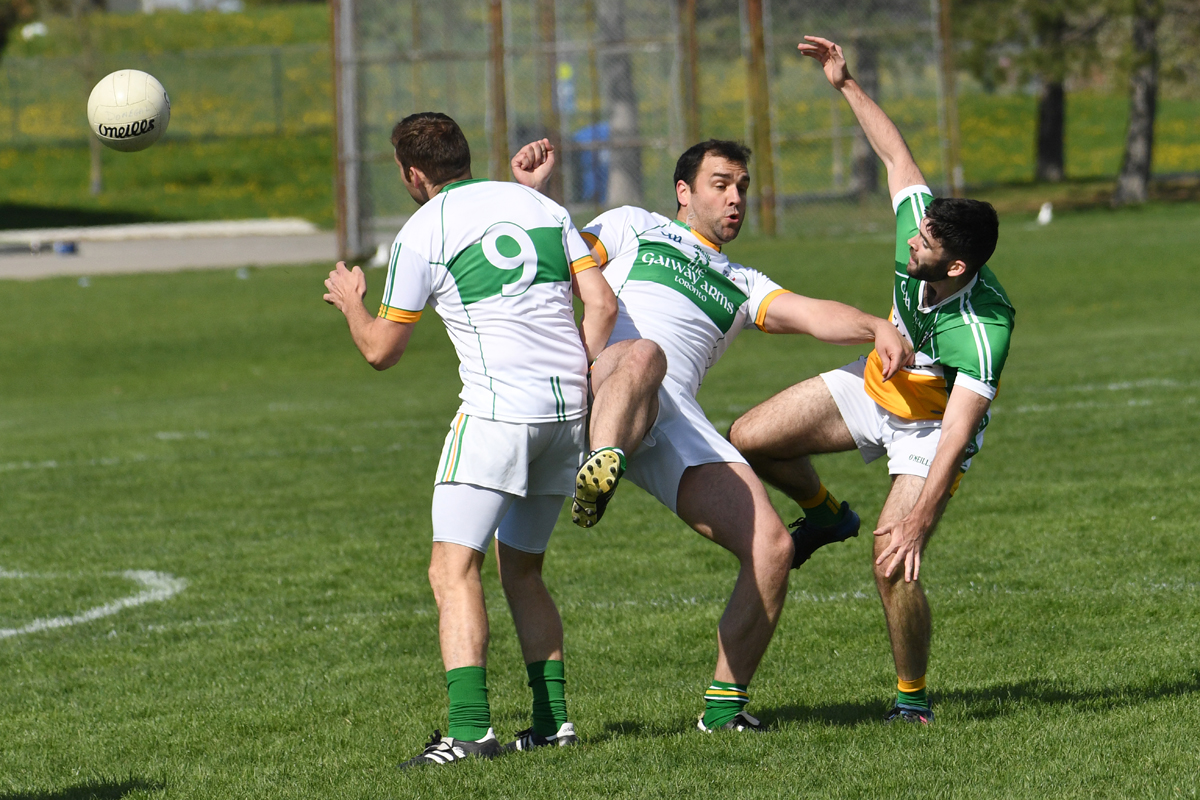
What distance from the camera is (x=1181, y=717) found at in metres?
5.19

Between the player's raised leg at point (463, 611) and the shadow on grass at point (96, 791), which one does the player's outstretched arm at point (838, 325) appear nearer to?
the player's raised leg at point (463, 611)

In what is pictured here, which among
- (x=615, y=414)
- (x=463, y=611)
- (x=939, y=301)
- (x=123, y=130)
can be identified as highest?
(x=123, y=130)

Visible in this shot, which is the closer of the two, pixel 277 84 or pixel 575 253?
pixel 575 253

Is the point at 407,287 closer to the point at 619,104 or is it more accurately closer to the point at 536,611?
the point at 536,611

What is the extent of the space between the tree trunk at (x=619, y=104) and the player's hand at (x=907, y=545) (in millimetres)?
20473

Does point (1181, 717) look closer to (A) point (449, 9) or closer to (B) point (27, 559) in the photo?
(B) point (27, 559)

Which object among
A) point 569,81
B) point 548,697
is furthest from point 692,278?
point 569,81

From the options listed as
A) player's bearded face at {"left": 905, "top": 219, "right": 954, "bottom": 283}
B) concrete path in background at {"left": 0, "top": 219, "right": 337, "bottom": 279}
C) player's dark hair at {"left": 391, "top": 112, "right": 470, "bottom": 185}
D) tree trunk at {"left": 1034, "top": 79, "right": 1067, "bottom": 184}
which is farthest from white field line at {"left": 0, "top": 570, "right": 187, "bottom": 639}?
tree trunk at {"left": 1034, "top": 79, "right": 1067, "bottom": 184}

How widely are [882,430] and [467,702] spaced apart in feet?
7.01

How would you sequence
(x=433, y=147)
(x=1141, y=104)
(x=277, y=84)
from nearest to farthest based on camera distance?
(x=433, y=147)
(x=1141, y=104)
(x=277, y=84)

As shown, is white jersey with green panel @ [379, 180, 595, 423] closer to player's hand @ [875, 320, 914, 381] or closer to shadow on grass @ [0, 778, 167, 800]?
player's hand @ [875, 320, 914, 381]

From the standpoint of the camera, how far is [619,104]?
85.4ft

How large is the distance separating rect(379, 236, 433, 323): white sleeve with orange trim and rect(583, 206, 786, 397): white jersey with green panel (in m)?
0.91

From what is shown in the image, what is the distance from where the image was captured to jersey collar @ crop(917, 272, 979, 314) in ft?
18.4
